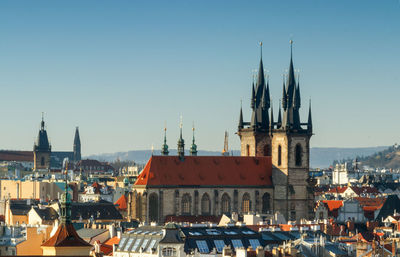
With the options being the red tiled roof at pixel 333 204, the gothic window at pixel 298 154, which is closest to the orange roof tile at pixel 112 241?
the gothic window at pixel 298 154

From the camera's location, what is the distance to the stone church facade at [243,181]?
452ft

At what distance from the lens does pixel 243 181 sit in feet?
462

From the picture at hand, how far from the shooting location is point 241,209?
140 metres

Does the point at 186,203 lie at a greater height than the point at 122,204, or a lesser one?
greater

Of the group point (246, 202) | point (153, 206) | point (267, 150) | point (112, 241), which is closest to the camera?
point (112, 241)

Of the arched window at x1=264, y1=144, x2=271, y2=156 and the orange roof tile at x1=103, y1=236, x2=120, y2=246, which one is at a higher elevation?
the arched window at x1=264, y1=144, x2=271, y2=156

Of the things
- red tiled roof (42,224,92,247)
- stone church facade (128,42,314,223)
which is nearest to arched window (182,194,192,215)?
stone church facade (128,42,314,223)

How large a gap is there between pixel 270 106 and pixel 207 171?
1048 cm

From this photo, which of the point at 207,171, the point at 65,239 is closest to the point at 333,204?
the point at 207,171

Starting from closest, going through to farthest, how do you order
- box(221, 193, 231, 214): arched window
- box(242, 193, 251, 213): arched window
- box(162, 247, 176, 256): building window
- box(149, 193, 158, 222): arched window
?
box(162, 247, 176, 256): building window
box(149, 193, 158, 222): arched window
box(221, 193, 231, 214): arched window
box(242, 193, 251, 213): arched window

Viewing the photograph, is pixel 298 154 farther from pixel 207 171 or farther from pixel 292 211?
pixel 207 171

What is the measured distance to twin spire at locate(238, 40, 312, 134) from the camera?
13938 centimetres

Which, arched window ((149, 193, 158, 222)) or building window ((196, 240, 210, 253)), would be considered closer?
building window ((196, 240, 210, 253))

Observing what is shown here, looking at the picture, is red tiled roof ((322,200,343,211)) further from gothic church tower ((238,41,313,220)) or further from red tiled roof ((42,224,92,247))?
red tiled roof ((42,224,92,247))
